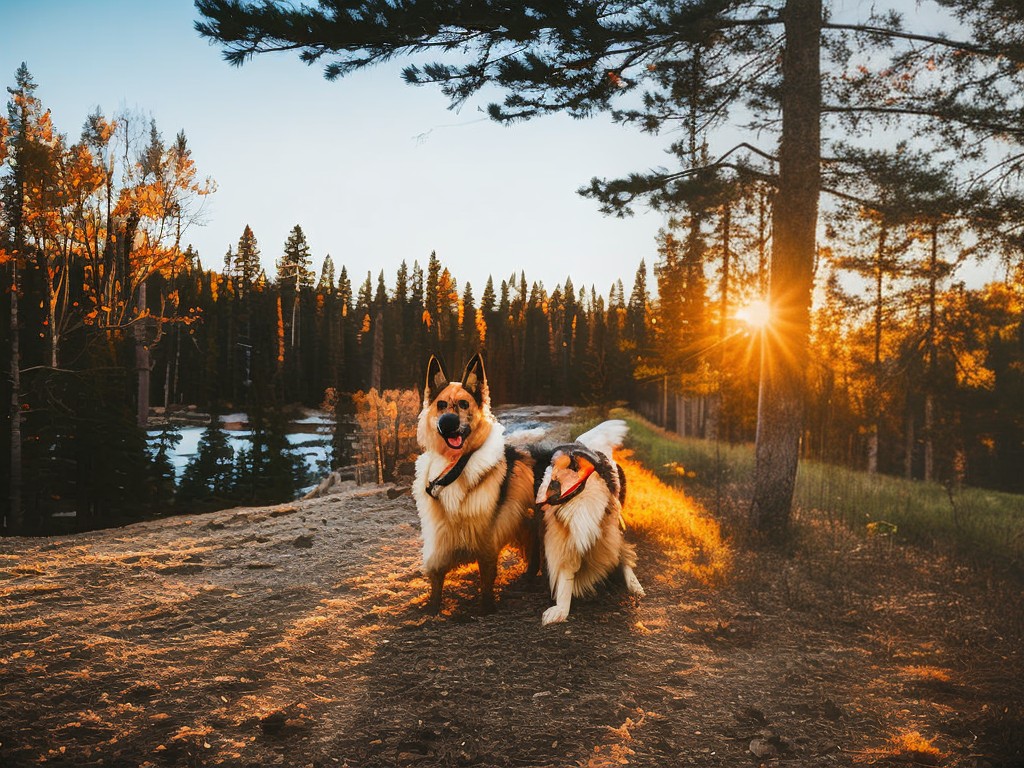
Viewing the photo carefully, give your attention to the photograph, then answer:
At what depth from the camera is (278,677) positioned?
359 cm

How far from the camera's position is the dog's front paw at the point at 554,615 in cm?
454

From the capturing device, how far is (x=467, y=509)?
4.54 meters

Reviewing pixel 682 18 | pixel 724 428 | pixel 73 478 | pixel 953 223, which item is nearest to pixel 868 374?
pixel 724 428

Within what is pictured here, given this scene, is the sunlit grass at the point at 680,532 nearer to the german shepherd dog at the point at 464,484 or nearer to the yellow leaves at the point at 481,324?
the german shepherd dog at the point at 464,484

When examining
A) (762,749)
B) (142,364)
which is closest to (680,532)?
(762,749)

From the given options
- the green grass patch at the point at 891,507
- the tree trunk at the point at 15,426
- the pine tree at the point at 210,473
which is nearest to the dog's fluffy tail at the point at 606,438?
the green grass patch at the point at 891,507

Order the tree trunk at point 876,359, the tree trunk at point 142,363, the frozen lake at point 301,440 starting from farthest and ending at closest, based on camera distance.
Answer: the frozen lake at point 301,440, the tree trunk at point 142,363, the tree trunk at point 876,359

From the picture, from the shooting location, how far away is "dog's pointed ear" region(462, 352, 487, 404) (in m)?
4.53

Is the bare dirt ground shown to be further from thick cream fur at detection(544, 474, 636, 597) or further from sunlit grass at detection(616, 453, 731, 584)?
thick cream fur at detection(544, 474, 636, 597)

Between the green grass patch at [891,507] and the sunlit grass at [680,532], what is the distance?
3.41 ft

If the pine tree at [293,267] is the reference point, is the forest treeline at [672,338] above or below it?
below

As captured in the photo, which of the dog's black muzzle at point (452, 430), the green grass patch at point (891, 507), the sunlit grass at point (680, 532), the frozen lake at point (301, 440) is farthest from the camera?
the frozen lake at point (301, 440)

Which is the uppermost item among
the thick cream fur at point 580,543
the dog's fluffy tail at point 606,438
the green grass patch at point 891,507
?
the dog's fluffy tail at point 606,438

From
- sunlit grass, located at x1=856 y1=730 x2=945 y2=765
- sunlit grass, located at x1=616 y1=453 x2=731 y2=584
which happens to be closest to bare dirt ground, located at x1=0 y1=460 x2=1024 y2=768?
sunlit grass, located at x1=856 y1=730 x2=945 y2=765
